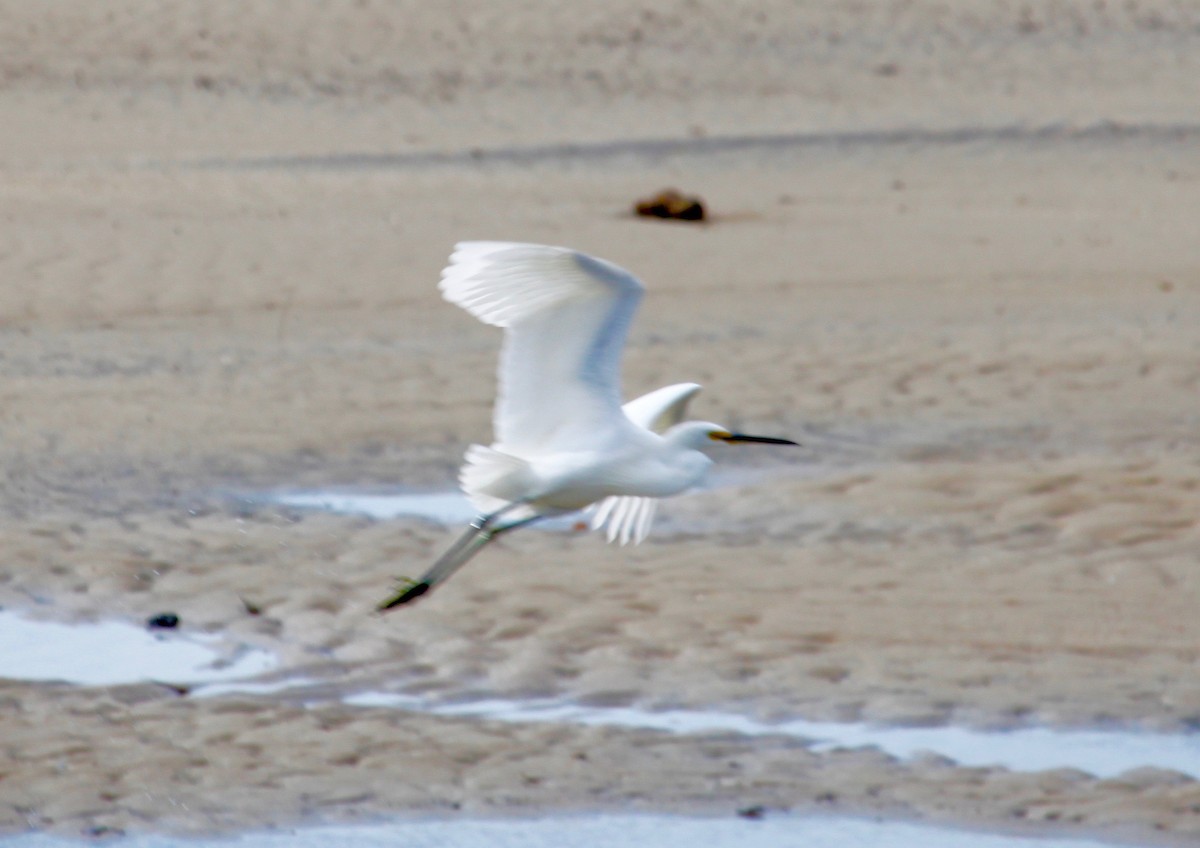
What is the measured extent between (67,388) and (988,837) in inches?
258

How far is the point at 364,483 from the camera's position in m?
8.74

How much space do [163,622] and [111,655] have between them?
34cm

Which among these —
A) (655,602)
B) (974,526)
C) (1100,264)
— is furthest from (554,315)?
(1100,264)

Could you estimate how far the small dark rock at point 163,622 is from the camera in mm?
6789

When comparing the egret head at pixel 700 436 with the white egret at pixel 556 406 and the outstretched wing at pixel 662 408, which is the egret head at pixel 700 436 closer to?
the white egret at pixel 556 406

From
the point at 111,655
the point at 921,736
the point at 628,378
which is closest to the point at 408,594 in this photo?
the point at 111,655

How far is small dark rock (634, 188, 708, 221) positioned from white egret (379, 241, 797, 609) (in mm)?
8679

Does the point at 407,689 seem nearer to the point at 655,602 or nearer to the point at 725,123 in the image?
the point at 655,602

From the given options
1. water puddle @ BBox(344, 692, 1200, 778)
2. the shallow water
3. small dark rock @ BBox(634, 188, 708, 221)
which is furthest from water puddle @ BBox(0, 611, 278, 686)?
small dark rock @ BBox(634, 188, 708, 221)

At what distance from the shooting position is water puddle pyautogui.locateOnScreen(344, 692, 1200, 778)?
18.4 feet

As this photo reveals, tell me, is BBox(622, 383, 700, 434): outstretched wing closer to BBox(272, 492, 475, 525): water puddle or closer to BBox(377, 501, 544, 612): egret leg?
BBox(377, 501, 544, 612): egret leg

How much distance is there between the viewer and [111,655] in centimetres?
650

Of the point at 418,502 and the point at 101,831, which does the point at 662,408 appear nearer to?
the point at 101,831

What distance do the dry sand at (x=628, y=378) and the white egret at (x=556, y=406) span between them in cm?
71
